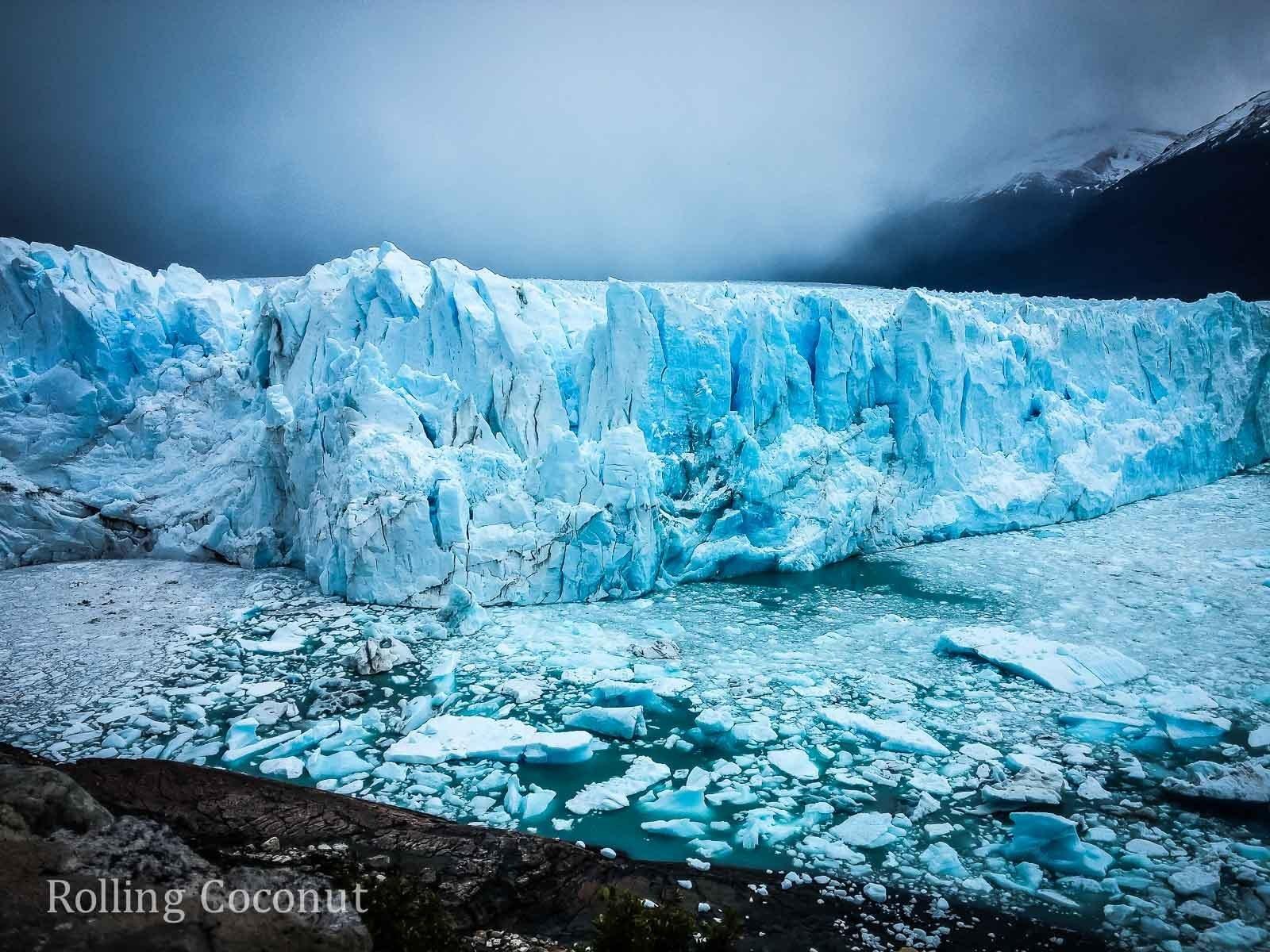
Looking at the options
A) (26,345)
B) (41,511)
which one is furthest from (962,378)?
(26,345)

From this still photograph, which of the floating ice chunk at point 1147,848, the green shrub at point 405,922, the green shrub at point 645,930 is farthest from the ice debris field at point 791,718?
the green shrub at point 405,922

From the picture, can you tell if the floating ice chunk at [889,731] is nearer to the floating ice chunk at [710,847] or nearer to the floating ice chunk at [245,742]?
the floating ice chunk at [710,847]

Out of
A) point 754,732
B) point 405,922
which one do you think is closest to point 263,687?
point 405,922

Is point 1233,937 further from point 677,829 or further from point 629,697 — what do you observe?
point 629,697

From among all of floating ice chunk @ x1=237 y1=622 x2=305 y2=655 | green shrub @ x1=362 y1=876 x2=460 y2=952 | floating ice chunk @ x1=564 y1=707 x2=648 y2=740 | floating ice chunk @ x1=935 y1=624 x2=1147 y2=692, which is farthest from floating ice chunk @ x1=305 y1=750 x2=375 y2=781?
floating ice chunk @ x1=935 y1=624 x2=1147 y2=692

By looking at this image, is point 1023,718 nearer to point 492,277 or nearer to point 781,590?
point 781,590

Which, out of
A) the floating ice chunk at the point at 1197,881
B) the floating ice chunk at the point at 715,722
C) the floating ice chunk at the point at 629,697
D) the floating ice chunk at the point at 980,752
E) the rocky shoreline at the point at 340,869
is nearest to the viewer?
the rocky shoreline at the point at 340,869

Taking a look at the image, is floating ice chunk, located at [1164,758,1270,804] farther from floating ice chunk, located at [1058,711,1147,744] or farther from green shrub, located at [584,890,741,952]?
green shrub, located at [584,890,741,952]
